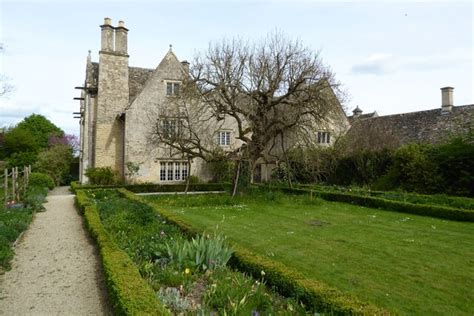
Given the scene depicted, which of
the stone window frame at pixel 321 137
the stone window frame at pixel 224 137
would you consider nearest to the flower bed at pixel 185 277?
the stone window frame at pixel 321 137

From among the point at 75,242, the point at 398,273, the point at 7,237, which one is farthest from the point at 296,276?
the point at 7,237

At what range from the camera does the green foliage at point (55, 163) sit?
2823cm

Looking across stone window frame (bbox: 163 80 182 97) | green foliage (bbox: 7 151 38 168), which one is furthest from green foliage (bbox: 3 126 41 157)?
stone window frame (bbox: 163 80 182 97)

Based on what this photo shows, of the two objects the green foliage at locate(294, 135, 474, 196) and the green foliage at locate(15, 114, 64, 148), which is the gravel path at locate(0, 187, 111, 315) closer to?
the green foliage at locate(294, 135, 474, 196)

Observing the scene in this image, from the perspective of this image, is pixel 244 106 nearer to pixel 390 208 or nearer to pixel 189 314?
pixel 390 208

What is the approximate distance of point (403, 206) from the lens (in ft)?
42.7

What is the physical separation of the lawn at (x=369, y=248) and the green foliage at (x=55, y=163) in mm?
18394

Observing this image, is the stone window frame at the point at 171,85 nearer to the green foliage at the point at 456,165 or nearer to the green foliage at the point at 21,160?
the green foliage at the point at 21,160

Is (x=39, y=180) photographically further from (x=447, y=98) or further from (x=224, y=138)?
(x=447, y=98)

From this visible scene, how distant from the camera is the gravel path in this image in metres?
4.90

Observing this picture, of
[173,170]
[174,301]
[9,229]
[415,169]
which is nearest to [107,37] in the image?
[173,170]

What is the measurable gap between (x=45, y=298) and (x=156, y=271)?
1.61 m

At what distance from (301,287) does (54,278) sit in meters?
4.22

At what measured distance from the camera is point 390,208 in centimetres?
1345
